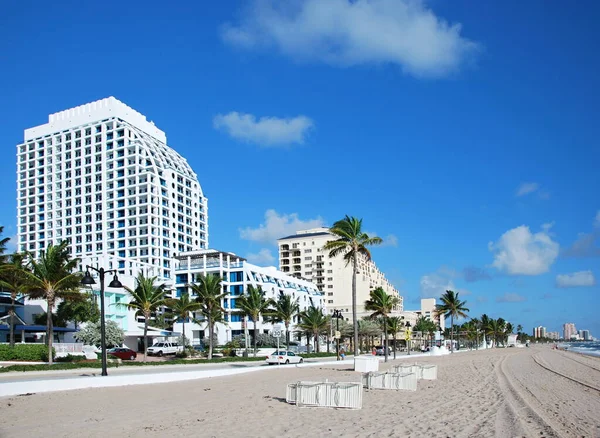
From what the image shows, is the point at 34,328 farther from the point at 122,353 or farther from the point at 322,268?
the point at 322,268

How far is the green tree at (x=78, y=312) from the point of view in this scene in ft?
195

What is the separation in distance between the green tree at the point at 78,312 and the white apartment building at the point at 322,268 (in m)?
96.6

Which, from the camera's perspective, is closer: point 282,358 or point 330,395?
point 330,395

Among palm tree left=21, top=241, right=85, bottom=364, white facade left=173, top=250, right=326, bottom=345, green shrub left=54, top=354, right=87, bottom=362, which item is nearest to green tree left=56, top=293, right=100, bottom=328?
green shrub left=54, top=354, right=87, bottom=362

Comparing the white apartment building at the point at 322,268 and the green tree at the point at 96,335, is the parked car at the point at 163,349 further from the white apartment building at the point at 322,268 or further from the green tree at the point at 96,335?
the white apartment building at the point at 322,268

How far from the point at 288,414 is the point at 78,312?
164 feet

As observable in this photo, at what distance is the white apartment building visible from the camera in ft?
514

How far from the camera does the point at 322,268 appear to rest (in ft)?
522

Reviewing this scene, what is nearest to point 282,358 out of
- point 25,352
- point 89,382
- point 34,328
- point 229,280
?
point 25,352

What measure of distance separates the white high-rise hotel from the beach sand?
94392 millimetres

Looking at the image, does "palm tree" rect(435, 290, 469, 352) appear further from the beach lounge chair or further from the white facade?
the beach lounge chair

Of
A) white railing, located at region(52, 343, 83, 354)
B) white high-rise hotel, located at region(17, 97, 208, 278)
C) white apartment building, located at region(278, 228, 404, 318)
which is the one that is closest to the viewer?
white railing, located at region(52, 343, 83, 354)

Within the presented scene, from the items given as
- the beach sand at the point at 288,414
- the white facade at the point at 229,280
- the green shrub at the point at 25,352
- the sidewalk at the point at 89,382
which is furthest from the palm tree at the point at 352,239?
the white facade at the point at 229,280

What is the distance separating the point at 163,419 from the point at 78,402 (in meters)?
5.54
